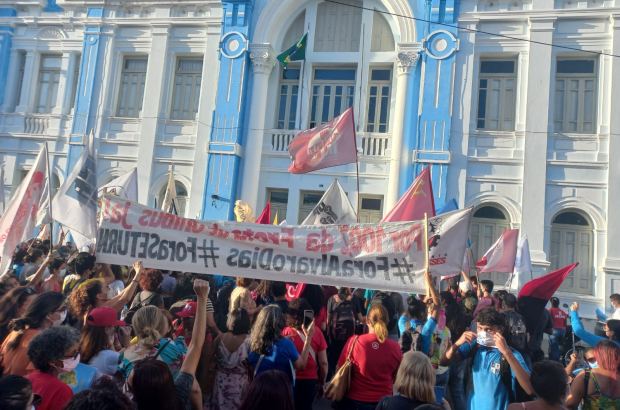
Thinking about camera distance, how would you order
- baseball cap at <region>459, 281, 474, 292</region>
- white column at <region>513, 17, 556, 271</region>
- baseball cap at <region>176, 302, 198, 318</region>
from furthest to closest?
white column at <region>513, 17, 556, 271</region>
baseball cap at <region>459, 281, 474, 292</region>
baseball cap at <region>176, 302, 198, 318</region>

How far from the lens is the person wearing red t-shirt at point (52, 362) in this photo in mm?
2553

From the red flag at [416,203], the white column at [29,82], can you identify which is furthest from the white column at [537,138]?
the white column at [29,82]

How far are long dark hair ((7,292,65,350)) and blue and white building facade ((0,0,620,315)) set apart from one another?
385 inches

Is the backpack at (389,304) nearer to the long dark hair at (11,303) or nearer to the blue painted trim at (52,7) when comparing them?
the long dark hair at (11,303)

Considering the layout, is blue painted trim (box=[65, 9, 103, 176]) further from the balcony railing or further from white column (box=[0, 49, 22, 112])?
the balcony railing

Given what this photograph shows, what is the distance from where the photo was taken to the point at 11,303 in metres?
4.02

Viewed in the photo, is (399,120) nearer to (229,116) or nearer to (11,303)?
(229,116)

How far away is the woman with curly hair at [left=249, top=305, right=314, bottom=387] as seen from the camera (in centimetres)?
351

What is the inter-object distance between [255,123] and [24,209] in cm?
851

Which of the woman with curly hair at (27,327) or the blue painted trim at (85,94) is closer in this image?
the woman with curly hair at (27,327)

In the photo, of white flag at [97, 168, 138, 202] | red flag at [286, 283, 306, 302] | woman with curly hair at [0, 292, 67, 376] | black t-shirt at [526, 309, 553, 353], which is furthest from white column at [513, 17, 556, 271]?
woman with curly hair at [0, 292, 67, 376]

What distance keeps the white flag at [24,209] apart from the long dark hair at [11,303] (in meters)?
1.39

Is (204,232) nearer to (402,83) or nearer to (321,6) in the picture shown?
(402,83)

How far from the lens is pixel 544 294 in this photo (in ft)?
18.0
